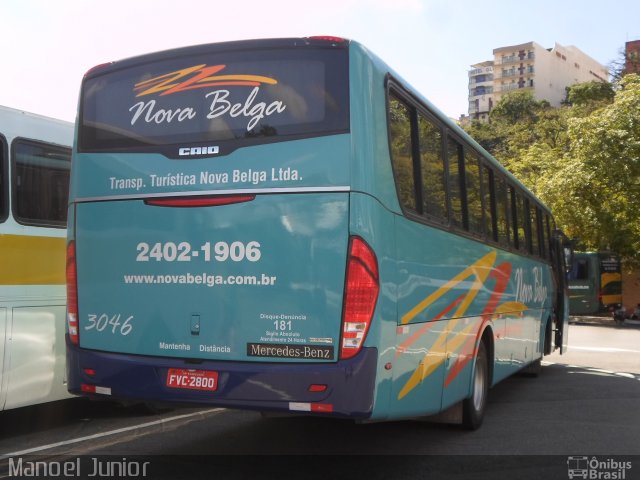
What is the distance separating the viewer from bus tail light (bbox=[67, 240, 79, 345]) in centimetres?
607

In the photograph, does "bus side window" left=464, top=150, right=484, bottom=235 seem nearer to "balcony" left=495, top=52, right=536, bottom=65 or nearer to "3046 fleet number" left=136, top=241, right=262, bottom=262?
"3046 fleet number" left=136, top=241, right=262, bottom=262

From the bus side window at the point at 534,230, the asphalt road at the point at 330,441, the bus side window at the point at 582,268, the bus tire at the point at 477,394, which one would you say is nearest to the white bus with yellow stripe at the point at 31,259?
the asphalt road at the point at 330,441

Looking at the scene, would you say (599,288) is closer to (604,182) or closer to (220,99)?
(604,182)

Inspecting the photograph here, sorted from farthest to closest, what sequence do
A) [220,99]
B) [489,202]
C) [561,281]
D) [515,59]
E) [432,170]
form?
[515,59] → [561,281] → [489,202] → [432,170] → [220,99]

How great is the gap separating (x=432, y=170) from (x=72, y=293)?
3.21m

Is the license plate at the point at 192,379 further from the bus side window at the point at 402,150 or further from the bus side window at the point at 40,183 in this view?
the bus side window at the point at 40,183

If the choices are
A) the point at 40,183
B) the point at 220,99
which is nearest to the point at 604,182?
the point at 40,183

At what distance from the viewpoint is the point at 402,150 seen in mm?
5914

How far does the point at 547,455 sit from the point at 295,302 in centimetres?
306

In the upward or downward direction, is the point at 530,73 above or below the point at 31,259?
above

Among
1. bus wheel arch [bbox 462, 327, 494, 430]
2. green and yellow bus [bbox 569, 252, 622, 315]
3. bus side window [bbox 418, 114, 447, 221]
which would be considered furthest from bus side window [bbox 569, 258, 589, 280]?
bus side window [bbox 418, 114, 447, 221]

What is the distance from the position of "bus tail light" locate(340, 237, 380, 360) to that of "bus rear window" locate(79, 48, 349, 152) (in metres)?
0.89

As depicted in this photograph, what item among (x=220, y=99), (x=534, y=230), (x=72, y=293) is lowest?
(x=72, y=293)

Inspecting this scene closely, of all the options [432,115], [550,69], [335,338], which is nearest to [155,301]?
[335,338]
